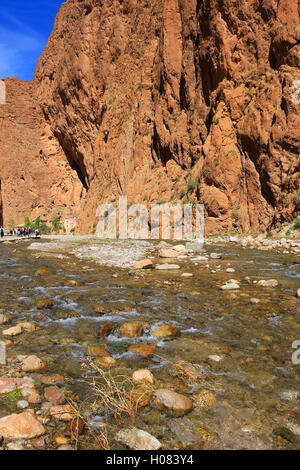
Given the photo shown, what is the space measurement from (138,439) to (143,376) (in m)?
0.80

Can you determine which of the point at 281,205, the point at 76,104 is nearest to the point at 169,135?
the point at 281,205

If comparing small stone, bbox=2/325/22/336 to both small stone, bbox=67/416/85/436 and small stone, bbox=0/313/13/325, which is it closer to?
small stone, bbox=0/313/13/325

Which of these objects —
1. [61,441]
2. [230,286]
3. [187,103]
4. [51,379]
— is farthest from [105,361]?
[187,103]

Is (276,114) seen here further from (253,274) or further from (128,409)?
(128,409)

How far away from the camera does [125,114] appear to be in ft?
129

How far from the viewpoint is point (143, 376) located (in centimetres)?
286

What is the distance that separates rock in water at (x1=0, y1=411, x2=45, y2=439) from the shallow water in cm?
45

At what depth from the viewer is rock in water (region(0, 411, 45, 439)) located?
2006 mm

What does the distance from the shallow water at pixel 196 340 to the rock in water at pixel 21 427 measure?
45cm

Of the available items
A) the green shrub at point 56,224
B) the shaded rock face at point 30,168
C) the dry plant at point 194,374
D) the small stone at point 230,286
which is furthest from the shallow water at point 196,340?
the shaded rock face at point 30,168

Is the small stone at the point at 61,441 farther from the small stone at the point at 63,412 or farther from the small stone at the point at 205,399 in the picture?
the small stone at the point at 205,399

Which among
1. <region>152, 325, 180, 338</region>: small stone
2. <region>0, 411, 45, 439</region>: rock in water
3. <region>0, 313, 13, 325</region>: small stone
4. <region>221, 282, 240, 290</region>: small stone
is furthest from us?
<region>221, 282, 240, 290</region>: small stone

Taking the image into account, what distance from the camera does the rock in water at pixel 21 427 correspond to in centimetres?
201

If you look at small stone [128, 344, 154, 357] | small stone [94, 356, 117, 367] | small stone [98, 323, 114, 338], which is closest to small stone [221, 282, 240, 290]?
small stone [98, 323, 114, 338]
